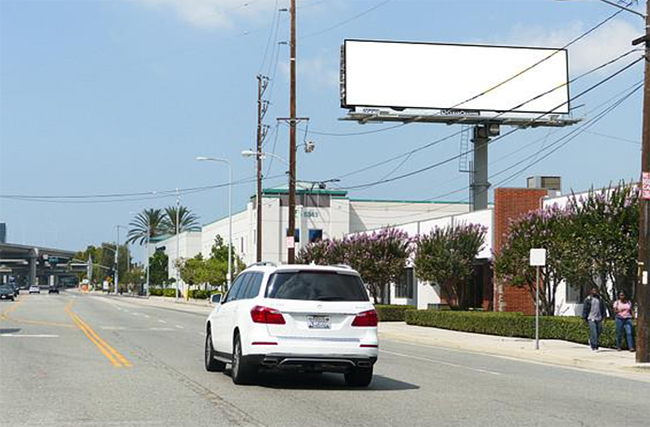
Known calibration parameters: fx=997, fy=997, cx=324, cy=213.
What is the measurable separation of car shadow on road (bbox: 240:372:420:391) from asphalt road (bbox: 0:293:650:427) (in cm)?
2

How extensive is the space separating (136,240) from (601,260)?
120m

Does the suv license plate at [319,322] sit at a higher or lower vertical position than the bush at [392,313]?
higher

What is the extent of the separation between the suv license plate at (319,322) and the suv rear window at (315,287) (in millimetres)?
317

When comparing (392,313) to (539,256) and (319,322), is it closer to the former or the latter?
(539,256)

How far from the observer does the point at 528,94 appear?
5466cm

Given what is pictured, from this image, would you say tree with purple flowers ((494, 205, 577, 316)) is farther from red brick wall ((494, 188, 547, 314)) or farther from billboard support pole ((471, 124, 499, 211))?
billboard support pole ((471, 124, 499, 211))

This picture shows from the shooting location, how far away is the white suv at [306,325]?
15.1 m

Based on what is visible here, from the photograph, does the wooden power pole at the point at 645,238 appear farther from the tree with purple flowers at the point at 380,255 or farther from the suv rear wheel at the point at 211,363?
the tree with purple flowers at the point at 380,255

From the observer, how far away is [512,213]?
1677 inches

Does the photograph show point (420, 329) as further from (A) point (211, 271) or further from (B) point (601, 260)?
(A) point (211, 271)

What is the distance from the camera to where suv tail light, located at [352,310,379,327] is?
15.4m

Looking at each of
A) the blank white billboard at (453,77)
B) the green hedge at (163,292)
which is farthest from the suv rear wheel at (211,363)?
the green hedge at (163,292)

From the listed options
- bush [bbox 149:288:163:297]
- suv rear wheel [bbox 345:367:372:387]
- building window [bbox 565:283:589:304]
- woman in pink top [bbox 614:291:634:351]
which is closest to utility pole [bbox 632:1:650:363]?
woman in pink top [bbox 614:291:634:351]

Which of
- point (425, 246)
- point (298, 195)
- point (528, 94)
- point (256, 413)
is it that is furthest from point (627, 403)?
point (298, 195)
